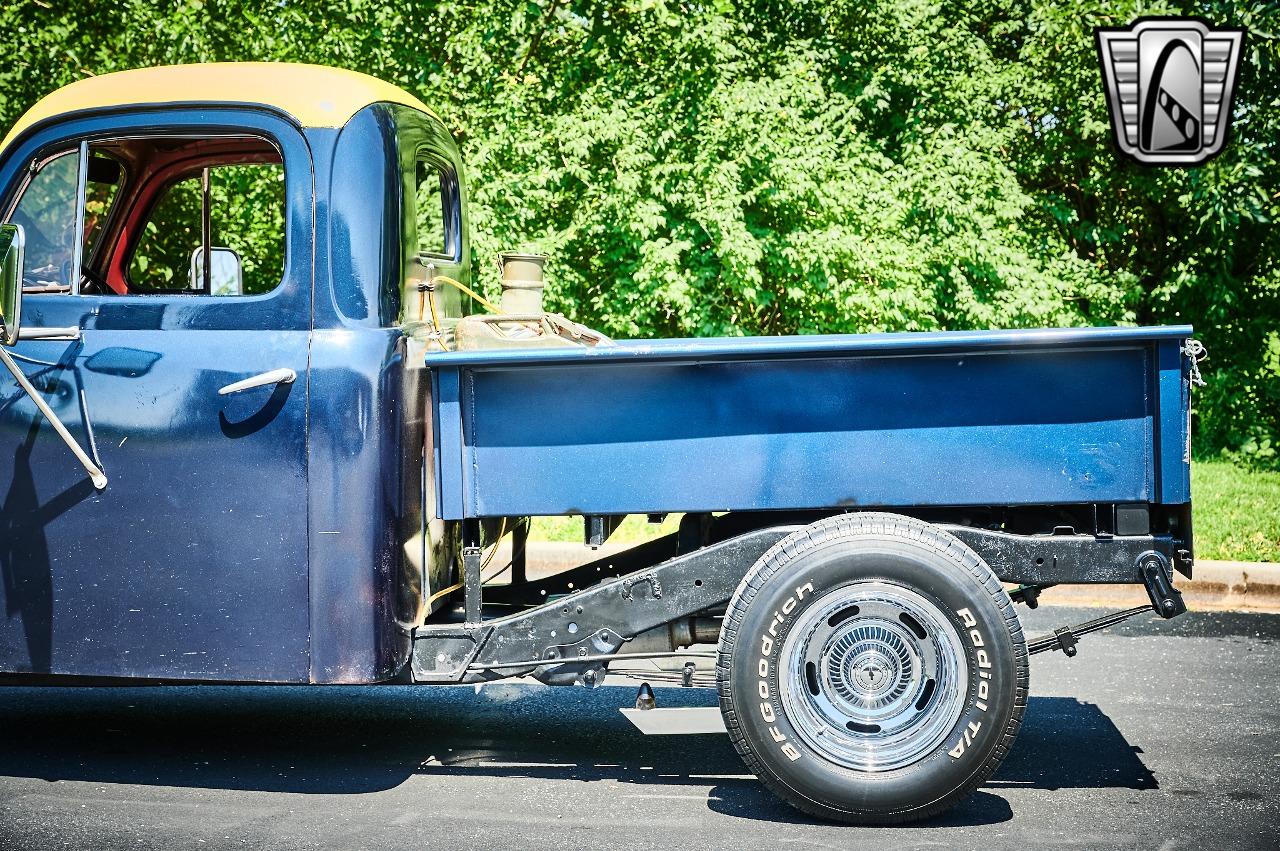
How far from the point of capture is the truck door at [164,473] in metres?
3.60

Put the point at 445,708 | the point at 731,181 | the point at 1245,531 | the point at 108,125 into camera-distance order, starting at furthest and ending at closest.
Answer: the point at 731,181, the point at 1245,531, the point at 445,708, the point at 108,125

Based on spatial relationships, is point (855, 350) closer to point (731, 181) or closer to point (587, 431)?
point (587, 431)

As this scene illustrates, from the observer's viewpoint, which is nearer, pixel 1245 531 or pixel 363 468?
pixel 363 468

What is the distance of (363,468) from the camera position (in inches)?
140

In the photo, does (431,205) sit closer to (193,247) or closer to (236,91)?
(193,247)

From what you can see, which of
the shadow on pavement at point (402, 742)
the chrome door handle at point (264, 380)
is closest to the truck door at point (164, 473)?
the chrome door handle at point (264, 380)

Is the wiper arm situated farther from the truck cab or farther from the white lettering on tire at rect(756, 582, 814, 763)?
the white lettering on tire at rect(756, 582, 814, 763)

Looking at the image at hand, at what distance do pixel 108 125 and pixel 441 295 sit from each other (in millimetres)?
1254

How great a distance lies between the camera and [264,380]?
140 inches

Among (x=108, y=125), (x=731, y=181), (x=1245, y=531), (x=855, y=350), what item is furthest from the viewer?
(x=731, y=181)

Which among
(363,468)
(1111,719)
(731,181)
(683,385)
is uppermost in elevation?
(731,181)

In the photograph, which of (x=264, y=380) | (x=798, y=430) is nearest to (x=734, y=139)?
(x=798, y=430)

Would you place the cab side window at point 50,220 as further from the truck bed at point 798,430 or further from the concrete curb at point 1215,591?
the concrete curb at point 1215,591

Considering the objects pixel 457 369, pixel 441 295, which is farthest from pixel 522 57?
pixel 457 369
